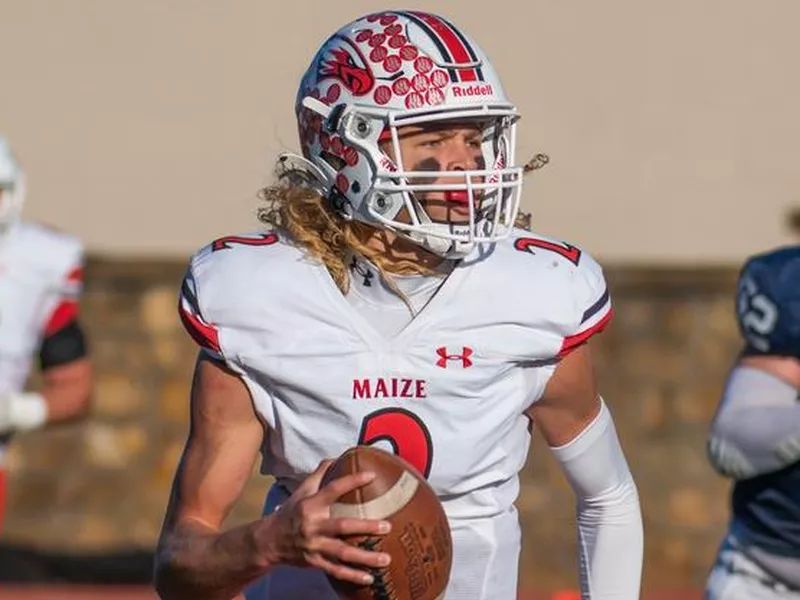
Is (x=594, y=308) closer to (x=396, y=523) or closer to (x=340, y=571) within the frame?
(x=396, y=523)

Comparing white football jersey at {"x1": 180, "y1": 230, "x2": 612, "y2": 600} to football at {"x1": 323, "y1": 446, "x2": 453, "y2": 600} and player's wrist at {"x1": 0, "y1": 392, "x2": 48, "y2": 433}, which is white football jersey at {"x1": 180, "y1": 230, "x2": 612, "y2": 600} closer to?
football at {"x1": 323, "y1": 446, "x2": 453, "y2": 600}

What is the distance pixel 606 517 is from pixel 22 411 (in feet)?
11.8

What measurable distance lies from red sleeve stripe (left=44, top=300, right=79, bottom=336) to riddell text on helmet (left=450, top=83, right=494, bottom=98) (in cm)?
381

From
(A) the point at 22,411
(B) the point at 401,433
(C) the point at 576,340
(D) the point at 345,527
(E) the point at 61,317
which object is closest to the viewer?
(D) the point at 345,527

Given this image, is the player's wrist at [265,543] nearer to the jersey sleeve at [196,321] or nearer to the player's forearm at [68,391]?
the jersey sleeve at [196,321]

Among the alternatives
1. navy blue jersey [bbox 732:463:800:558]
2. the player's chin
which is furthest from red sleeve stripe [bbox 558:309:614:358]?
navy blue jersey [bbox 732:463:800:558]

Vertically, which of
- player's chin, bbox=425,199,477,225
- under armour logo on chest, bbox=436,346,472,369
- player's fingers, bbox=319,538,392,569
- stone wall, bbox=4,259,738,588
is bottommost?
stone wall, bbox=4,259,738,588

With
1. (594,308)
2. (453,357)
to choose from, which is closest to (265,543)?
(453,357)

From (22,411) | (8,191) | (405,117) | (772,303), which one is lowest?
(22,411)

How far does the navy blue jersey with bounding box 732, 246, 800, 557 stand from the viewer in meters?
4.85

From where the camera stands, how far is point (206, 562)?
343 centimetres

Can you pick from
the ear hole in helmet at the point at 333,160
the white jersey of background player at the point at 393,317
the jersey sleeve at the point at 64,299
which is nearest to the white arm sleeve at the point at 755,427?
the white jersey of background player at the point at 393,317

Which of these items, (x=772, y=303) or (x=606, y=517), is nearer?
(x=606, y=517)

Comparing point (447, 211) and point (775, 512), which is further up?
point (447, 211)
